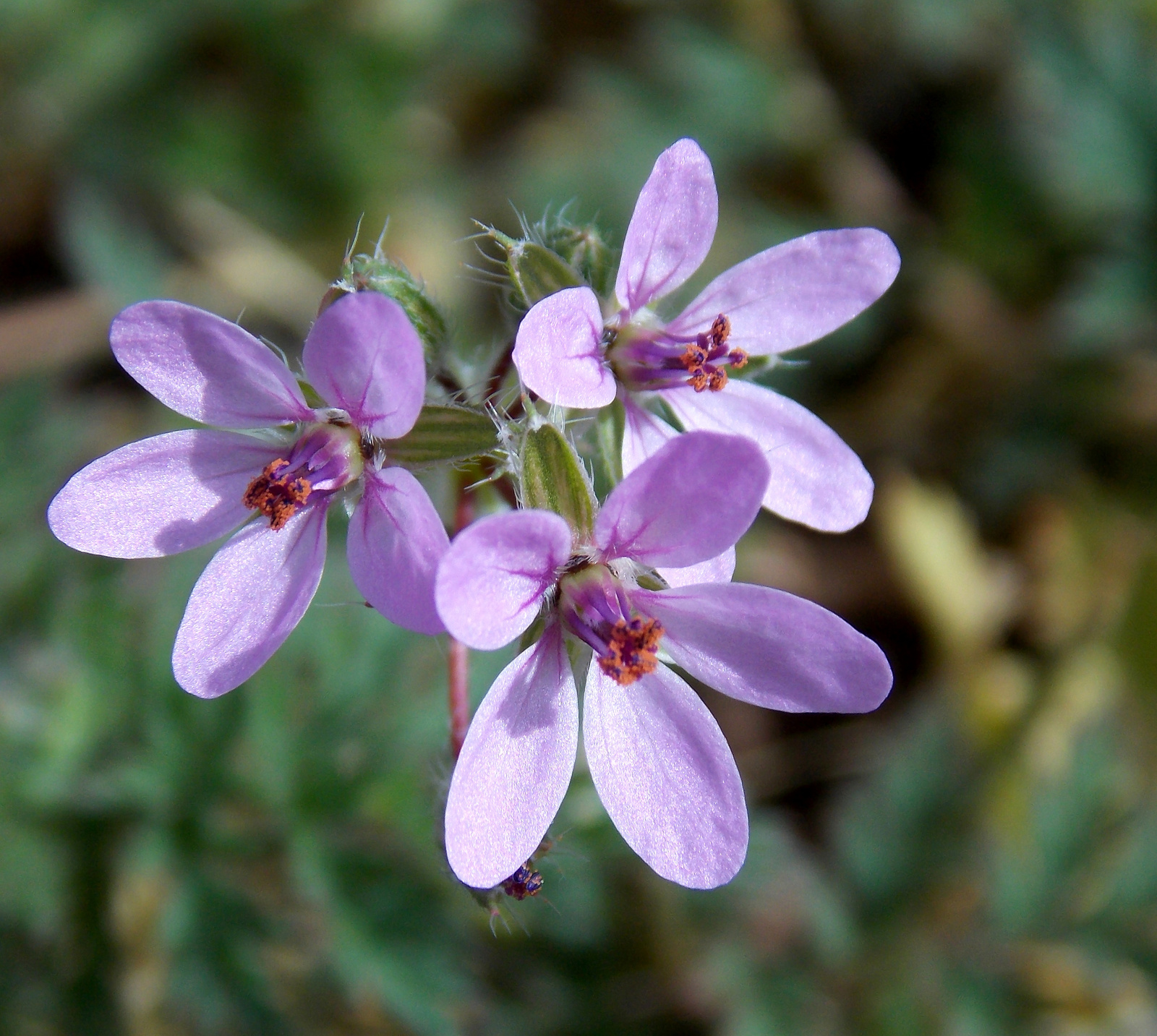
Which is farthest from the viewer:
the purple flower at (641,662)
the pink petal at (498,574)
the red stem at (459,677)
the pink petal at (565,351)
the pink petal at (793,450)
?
the red stem at (459,677)

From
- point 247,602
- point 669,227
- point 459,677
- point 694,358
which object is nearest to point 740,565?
point 459,677

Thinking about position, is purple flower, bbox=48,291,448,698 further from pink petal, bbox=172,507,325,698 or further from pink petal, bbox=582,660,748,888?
pink petal, bbox=582,660,748,888

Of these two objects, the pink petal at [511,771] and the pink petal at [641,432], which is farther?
the pink petal at [641,432]

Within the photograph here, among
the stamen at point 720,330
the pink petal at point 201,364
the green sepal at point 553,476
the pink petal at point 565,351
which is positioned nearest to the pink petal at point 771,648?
the green sepal at point 553,476

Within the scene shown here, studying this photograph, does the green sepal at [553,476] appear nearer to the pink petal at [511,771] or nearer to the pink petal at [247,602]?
the pink petal at [511,771]

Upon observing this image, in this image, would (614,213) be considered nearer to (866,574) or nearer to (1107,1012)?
(866,574)

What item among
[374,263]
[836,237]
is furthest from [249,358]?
[836,237]

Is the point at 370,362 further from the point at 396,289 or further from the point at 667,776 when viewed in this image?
the point at 667,776

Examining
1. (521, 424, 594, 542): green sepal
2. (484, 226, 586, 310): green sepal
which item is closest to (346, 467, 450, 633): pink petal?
(521, 424, 594, 542): green sepal

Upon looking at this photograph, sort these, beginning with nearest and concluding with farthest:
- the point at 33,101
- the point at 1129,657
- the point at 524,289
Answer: the point at 524,289 → the point at 1129,657 → the point at 33,101
